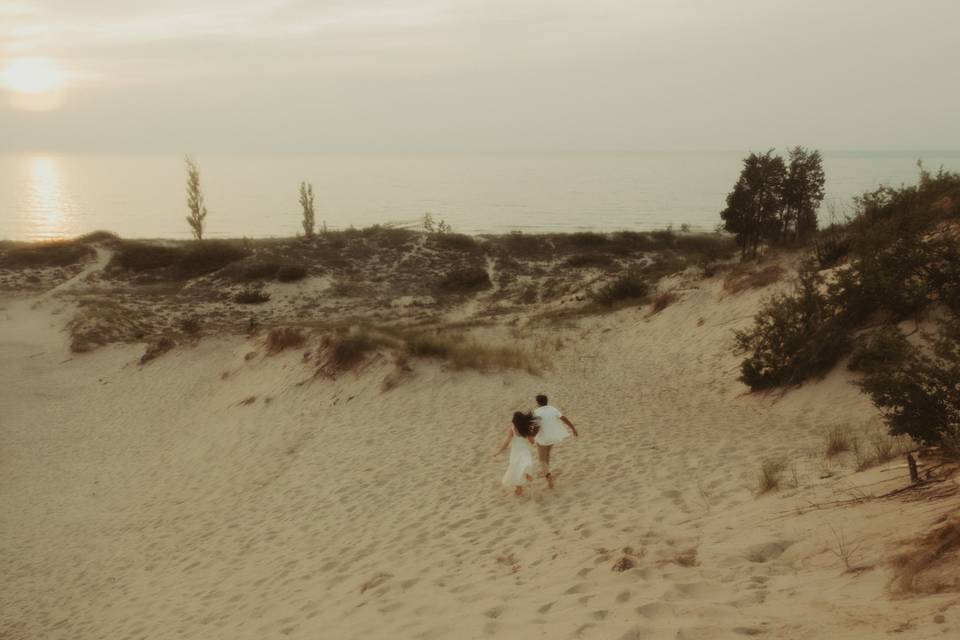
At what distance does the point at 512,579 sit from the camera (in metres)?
6.56

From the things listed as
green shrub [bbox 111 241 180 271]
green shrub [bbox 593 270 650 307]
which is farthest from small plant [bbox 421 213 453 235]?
green shrub [bbox 593 270 650 307]

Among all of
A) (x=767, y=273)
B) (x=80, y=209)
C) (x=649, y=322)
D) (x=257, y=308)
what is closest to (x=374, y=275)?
(x=257, y=308)

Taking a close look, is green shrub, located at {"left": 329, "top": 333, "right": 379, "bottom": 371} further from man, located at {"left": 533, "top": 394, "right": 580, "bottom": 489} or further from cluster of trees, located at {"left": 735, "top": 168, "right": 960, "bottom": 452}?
cluster of trees, located at {"left": 735, "top": 168, "right": 960, "bottom": 452}

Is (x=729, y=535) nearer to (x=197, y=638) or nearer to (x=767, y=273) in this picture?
(x=197, y=638)

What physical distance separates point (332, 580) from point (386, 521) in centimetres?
185

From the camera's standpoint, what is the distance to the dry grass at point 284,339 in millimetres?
22016

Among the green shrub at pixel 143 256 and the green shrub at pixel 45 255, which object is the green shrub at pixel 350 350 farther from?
the green shrub at pixel 45 255

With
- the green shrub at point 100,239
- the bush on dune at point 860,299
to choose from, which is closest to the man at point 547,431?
the bush on dune at point 860,299

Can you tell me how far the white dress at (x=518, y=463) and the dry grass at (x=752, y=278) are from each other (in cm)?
1584

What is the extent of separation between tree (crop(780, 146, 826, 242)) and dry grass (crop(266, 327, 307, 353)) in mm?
22988

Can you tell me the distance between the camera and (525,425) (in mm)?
9711

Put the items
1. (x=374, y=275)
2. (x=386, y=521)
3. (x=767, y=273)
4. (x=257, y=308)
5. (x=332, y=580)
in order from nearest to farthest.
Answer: (x=332, y=580) < (x=386, y=521) < (x=767, y=273) < (x=257, y=308) < (x=374, y=275)

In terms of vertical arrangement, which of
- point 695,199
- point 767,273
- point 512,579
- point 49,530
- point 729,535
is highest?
point 695,199

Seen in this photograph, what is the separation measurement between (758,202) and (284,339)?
2371cm
